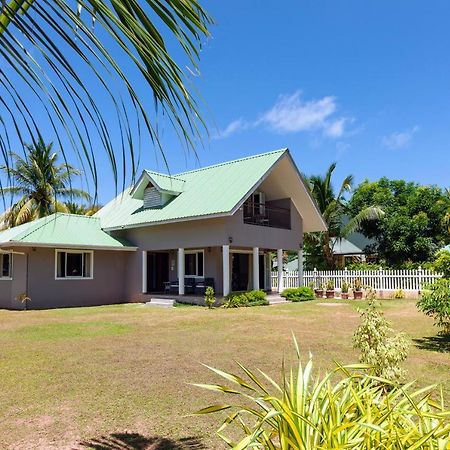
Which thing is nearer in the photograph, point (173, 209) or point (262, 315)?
point (262, 315)

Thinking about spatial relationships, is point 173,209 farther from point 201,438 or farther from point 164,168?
point 164,168

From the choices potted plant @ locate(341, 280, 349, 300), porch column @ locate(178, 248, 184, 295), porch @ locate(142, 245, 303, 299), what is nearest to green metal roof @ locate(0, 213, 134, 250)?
porch @ locate(142, 245, 303, 299)

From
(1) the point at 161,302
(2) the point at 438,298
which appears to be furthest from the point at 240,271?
(2) the point at 438,298

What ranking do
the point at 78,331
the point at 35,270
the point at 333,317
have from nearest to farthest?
1. the point at 78,331
2. the point at 333,317
3. the point at 35,270

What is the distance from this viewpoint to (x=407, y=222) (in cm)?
3259

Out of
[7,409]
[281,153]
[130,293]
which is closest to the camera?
[7,409]

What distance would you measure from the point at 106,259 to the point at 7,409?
1782 cm

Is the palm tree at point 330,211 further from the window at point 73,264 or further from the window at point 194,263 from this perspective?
the window at point 73,264

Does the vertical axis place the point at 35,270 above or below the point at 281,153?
below

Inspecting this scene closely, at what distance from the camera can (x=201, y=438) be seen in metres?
4.72

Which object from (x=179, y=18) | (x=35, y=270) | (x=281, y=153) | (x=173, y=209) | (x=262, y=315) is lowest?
(x=262, y=315)

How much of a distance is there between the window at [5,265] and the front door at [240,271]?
10.9m

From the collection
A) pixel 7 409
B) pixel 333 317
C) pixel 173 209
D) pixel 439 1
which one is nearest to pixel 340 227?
pixel 173 209

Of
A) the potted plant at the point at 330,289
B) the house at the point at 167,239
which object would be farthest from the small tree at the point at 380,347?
the potted plant at the point at 330,289
